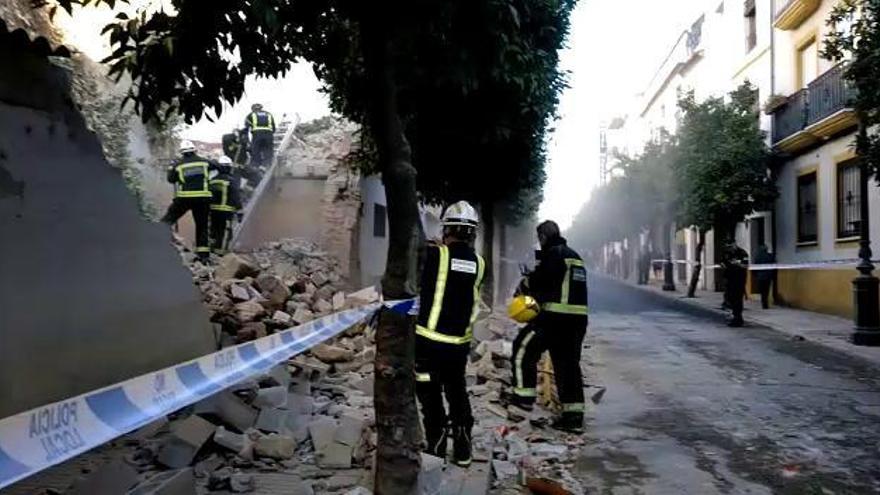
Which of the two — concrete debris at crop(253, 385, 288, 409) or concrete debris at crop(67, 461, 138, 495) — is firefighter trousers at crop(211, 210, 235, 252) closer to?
concrete debris at crop(253, 385, 288, 409)

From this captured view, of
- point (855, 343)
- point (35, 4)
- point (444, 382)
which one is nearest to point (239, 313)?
point (444, 382)

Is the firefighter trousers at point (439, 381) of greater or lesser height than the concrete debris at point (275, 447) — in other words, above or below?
above

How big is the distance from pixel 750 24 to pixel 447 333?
79.0 ft

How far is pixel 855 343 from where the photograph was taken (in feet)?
39.7

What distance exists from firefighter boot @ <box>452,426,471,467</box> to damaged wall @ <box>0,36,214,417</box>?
85.3 inches

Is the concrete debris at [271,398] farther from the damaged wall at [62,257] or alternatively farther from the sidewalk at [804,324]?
the sidewalk at [804,324]

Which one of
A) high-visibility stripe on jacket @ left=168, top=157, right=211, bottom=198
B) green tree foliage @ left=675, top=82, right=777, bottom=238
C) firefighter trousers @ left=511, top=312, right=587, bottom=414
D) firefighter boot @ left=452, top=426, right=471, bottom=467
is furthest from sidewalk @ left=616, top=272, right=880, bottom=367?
high-visibility stripe on jacket @ left=168, top=157, right=211, bottom=198

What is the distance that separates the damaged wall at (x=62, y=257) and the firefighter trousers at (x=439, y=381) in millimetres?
1949

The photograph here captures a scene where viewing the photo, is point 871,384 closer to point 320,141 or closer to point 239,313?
point 239,313

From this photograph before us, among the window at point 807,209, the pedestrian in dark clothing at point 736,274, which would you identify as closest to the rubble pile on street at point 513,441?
the pedestrian in dark clothing at point 736,274

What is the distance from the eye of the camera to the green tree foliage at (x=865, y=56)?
9.20 m

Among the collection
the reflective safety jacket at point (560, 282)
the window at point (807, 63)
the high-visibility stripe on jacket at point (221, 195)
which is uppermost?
the window at point (807, 63)

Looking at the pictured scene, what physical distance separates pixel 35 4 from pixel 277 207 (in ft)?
28.7

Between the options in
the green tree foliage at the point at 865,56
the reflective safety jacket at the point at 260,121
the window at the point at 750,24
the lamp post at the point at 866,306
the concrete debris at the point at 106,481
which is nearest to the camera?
the concrete debris at the point at 106,481
